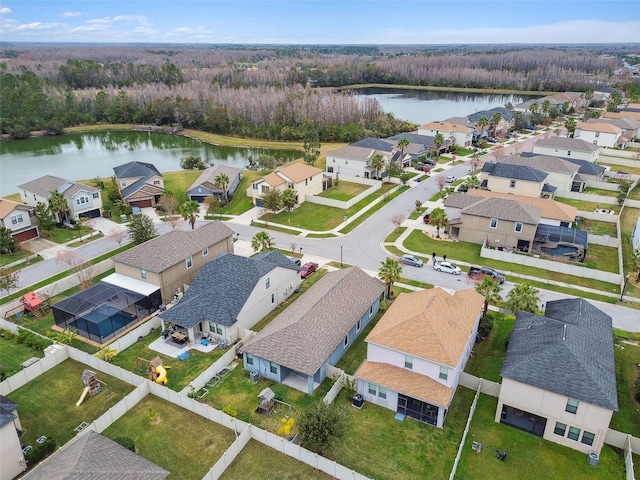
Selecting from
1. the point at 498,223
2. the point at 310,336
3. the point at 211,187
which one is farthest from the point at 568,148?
the point at 310,336

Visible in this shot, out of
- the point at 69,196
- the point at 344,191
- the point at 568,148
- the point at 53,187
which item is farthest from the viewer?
the point at 568,148

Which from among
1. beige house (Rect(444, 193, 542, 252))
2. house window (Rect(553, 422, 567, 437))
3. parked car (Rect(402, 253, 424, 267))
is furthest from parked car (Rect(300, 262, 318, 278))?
house window (Rect(553, 422, 567, 437))

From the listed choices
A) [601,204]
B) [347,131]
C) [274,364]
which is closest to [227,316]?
[274,364]

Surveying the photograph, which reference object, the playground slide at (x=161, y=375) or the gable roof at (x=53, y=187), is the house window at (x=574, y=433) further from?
the gable roof at (x=53, y=187)

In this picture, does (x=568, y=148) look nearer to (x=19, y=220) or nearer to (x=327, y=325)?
(x=327, y=325)

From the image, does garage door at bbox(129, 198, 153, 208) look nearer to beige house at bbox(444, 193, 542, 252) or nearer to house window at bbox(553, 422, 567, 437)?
beige house at bbox(444, 193, 542, 252)

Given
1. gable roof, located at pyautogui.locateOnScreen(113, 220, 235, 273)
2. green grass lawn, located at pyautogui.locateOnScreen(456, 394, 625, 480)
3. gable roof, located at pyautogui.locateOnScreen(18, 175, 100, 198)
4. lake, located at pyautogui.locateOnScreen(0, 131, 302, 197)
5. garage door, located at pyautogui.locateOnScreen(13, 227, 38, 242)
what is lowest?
green grass lawn, located at pyautogui.locateOnScreen(456, 394, 625, 480)
